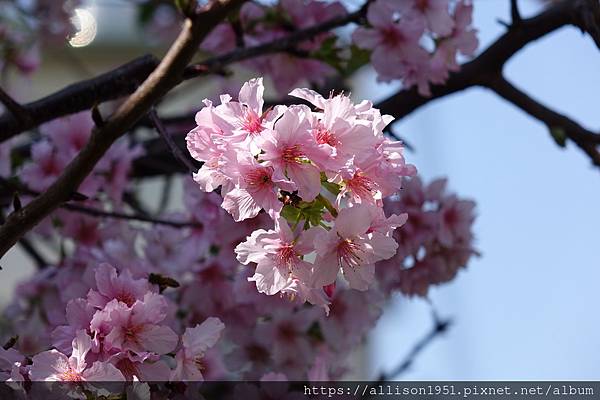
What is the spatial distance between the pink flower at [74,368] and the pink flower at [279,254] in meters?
0.19

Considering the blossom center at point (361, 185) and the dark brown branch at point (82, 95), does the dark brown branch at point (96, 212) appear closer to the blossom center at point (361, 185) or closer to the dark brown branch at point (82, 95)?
the dark brown branch at point (82, 95)

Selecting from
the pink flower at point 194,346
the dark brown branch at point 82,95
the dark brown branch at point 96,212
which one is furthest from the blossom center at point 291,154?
the dark brown branch at point 96,212

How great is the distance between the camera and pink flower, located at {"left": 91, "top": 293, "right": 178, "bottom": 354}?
40.7 inches

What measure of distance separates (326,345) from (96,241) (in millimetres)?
491

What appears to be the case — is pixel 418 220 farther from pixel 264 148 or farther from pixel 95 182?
pixel 264 148

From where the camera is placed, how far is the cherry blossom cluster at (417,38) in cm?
160

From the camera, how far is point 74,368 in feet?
3.30

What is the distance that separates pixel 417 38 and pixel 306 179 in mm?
766

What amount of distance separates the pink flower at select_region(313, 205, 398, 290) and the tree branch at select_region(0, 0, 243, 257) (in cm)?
25

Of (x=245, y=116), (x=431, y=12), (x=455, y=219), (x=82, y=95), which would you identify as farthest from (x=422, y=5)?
(x=245, y=116)

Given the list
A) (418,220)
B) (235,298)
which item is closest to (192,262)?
A: (235,298)

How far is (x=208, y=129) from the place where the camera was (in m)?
0.99

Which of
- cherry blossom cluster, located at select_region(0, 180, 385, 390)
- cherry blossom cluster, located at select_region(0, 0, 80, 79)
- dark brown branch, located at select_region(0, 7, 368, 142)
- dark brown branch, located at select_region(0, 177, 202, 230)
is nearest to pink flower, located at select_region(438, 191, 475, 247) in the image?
cherry blossom cluster, located at select_region(0, 180, 385, 390)

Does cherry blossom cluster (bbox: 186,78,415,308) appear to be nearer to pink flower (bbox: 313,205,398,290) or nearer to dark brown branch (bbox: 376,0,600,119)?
pink flower (bbox: 313,205,398,290)
